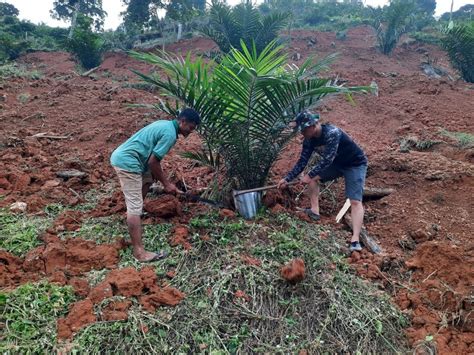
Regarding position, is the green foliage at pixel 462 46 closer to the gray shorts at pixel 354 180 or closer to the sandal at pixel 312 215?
the gray shorts at pixel 354 180

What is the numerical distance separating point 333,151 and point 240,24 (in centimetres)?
899

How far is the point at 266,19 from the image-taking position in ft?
37.5

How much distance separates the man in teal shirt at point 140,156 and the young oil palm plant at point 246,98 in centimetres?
37

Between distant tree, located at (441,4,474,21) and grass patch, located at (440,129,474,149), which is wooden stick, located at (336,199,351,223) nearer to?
grass patch, located at (440,129,474,149)

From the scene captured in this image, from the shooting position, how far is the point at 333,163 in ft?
13.5

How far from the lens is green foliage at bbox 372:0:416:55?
13.8 meters

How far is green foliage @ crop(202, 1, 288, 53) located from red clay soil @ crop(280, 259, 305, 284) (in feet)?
31.3

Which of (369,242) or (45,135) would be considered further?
(45,135)

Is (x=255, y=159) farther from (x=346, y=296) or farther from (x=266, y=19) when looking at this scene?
(x=266, y=19)

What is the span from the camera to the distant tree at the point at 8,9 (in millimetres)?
23591

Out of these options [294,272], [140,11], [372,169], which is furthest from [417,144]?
[140,11]

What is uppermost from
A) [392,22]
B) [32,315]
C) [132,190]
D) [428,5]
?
[428,5]

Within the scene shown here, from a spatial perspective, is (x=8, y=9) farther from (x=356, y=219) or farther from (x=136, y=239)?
(x=356, y=219)

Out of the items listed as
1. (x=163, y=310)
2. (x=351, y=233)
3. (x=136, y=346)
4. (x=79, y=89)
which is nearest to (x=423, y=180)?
(x=351, y=233)
